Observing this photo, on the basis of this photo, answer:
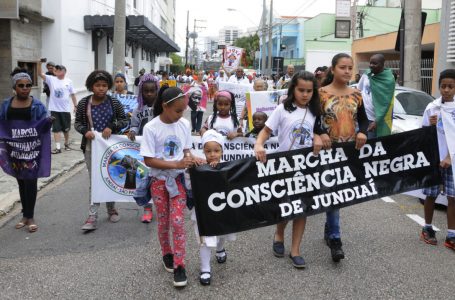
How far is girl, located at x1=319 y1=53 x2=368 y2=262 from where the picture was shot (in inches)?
171

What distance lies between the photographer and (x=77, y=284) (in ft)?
13.2

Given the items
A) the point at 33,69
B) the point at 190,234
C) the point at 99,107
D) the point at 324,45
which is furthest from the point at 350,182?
the point at 324,45

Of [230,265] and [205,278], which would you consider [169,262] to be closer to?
[205,278]

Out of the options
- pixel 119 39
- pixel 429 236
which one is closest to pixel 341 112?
pixel 429 236

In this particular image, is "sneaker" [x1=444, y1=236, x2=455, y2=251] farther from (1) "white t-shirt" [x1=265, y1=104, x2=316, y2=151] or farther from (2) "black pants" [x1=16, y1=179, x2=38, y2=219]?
(2) "black pants" [x1=16, y1=179, x2=38, y2=219]

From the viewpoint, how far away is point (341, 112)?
4.39 metres

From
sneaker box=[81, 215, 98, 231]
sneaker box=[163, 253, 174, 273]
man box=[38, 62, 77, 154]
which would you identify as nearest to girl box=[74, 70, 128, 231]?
sneaker box=[81, 215, 98, 231]

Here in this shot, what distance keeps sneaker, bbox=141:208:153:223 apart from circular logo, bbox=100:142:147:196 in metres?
0.35

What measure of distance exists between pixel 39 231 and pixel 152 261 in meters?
1.66

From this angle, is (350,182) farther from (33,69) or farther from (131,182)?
(33,69)

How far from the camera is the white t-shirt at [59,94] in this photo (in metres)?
10.4

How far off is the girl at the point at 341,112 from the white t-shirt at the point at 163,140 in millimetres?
1230

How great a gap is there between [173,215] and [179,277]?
490 mm

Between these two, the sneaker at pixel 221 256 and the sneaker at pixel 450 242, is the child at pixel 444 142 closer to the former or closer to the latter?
the sneaker at pixel 450 242
